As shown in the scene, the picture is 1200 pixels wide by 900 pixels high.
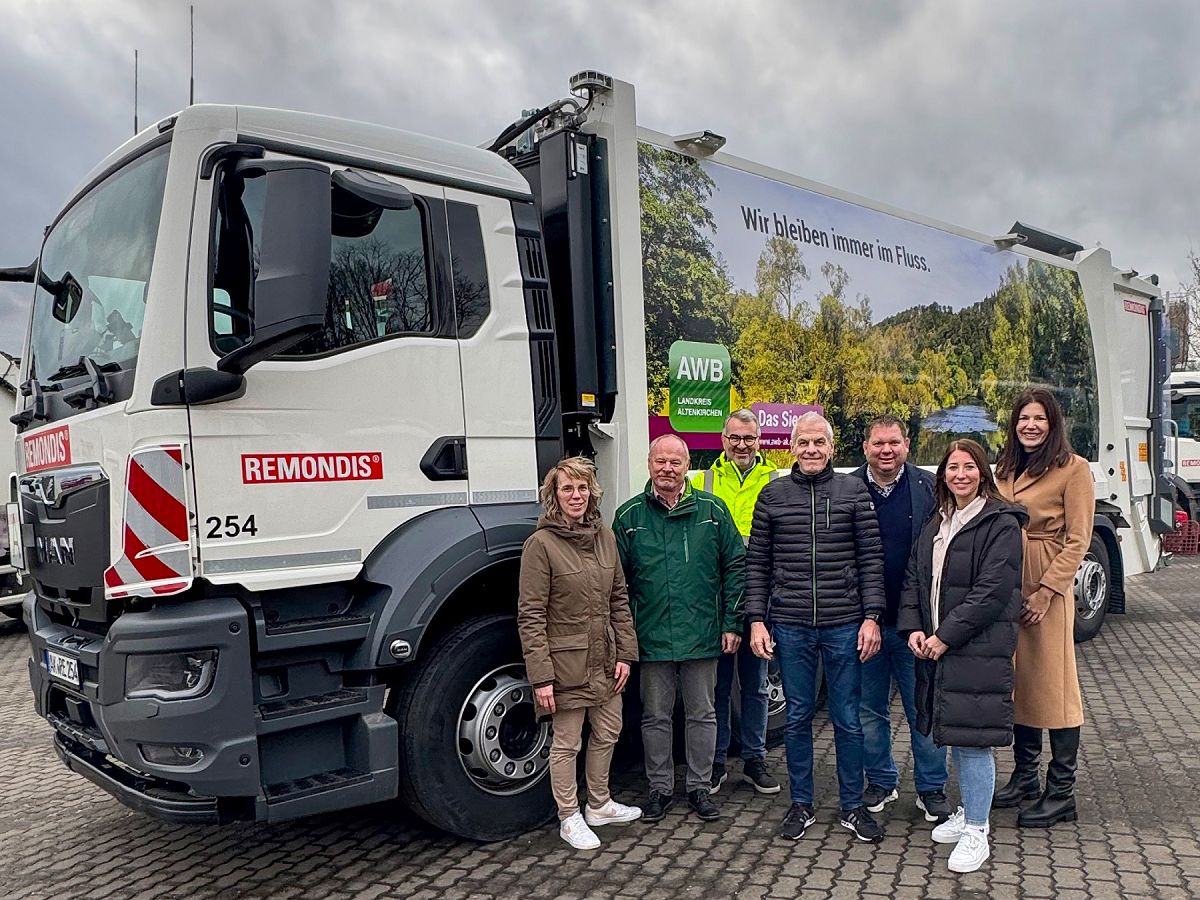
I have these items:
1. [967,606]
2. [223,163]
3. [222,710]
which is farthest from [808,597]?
[223,163]

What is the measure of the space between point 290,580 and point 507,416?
1125 millimetres

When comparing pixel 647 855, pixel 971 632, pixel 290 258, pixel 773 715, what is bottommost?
pixel 647 855

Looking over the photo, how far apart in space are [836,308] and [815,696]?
2.48 m

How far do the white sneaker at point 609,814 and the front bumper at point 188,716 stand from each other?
57.6 inches

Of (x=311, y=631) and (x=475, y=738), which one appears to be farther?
(x=475, y=738)

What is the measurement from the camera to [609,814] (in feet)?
14.0

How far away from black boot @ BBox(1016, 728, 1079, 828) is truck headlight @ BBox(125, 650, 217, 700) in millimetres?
3282

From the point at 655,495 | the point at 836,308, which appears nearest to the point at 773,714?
the point at 655,495

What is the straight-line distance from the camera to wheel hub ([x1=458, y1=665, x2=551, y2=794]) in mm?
4012

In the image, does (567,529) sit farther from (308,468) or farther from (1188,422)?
(1188,422)

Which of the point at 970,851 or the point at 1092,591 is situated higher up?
the point at 1092,591

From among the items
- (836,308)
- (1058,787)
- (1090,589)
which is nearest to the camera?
(1058,787)

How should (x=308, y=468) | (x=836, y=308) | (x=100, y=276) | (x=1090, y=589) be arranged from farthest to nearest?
(x=1090, y=589)
(x=836, y=308)
(x=100, y=276)
(x=308, y=468)

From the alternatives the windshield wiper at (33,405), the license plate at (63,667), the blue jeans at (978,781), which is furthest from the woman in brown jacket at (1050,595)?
the windshield wiper at (33,405)
